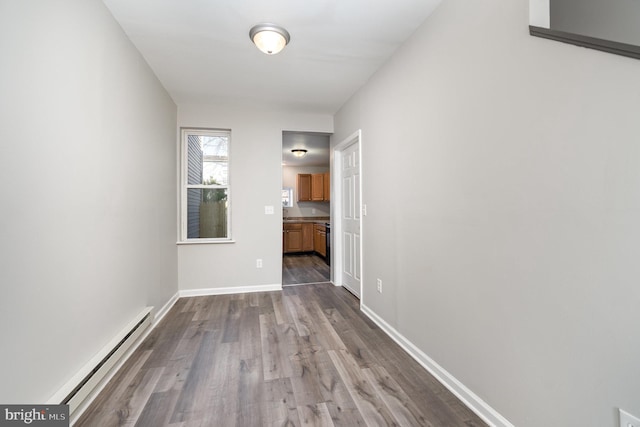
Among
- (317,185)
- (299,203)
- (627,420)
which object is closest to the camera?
(627,420)

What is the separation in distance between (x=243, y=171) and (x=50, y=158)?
2.56 meters

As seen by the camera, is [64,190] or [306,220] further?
[306,220]

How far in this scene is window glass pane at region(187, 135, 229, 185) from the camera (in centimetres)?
385

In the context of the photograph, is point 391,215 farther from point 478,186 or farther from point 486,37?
point 486,37

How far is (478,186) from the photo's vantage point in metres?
1.56

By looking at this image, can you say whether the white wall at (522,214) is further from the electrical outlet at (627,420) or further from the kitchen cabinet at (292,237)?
the kitchen cabinet at (292,237)

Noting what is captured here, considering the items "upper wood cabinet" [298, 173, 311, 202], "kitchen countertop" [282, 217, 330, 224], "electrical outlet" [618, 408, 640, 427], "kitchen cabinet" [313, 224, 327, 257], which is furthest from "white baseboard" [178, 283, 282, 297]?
"upper wood cabinet" [298, 173, 311, 202]

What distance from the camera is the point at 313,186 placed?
7668 millimetres

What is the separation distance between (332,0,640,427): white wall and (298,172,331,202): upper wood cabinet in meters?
5.42

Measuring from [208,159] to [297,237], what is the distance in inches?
144

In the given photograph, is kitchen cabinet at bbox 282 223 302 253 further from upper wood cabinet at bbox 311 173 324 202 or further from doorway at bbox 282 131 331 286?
upper wood cabinet at bbox 311 173 324 202

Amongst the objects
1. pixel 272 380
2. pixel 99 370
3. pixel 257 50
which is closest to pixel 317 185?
pixel 257 50

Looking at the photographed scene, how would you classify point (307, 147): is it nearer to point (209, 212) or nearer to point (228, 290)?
point (209, 212)

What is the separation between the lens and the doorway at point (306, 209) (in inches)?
210
